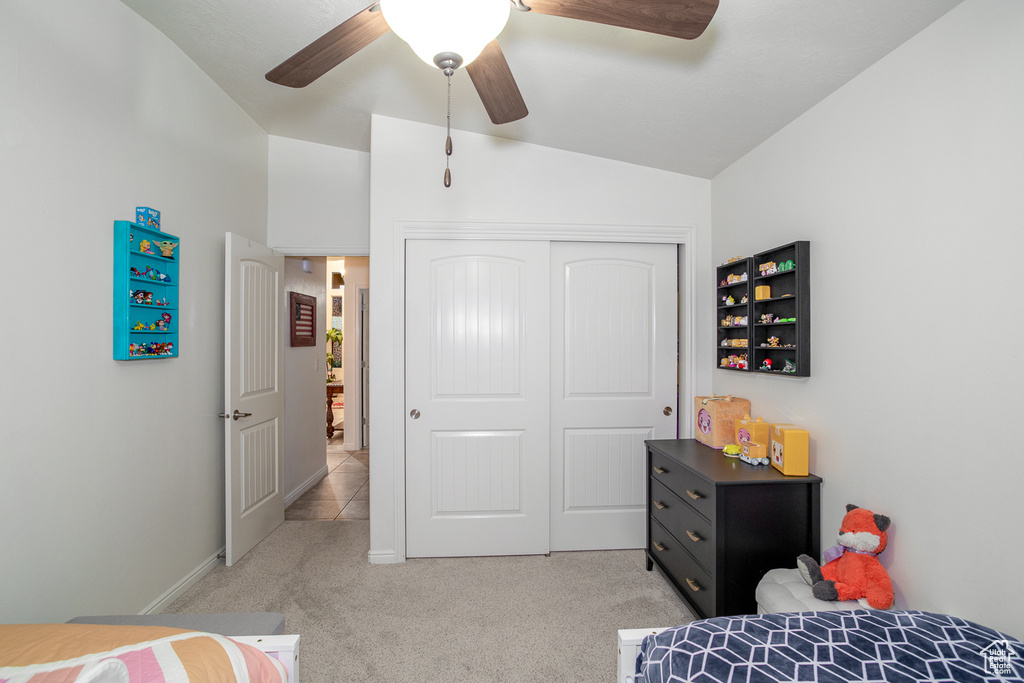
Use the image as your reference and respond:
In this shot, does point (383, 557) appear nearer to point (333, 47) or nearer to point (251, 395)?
point (251, 395)

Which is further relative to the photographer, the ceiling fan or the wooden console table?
the wooden console table

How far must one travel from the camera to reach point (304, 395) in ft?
14.0

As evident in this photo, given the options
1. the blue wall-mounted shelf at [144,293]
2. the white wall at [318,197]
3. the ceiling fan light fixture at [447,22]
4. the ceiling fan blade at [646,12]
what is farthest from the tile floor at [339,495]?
the ceiling fan blade at [646,12]

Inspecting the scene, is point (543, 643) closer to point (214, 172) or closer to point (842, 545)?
point (842, 545)

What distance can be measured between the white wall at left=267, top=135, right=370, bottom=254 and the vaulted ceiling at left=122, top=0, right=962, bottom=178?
0.37 metres

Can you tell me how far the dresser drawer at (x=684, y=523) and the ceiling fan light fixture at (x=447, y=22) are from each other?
197 centimetres

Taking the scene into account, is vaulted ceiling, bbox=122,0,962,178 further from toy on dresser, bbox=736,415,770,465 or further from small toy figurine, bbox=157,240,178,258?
toy on dresser, bbox=736,415,770,465

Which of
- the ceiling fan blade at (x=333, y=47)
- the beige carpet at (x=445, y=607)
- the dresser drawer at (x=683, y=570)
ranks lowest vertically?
the beige carpet at (x=445, y=607)

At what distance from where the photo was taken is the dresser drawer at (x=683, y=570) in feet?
6.70

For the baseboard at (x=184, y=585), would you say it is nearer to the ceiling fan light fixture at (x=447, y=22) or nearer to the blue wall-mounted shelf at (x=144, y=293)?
the blue wall-mounted shelf at (x=144, y=293)

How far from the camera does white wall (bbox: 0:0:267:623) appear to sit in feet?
5.18

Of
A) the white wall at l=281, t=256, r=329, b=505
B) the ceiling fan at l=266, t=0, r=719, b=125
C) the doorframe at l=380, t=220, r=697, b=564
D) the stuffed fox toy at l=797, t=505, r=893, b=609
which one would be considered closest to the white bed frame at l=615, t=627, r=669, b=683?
the stuffed fox toy at l=797, t=505, r=893, b=609

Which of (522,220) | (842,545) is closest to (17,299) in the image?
(522,220)

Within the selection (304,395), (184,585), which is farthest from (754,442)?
(304,395)
